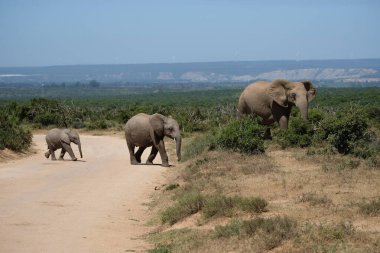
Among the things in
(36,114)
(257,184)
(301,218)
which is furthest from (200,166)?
(36,114)

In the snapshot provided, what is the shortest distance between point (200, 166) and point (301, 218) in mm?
8702

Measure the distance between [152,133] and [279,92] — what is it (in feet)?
18.2

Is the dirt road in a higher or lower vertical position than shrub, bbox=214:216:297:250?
lower

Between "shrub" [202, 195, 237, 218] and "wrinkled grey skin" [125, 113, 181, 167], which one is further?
"wrinkled grey skin" [125, 113, 181, 167]

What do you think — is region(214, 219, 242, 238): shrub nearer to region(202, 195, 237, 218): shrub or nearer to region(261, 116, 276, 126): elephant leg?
region(202, 195, 237, 218): shrub

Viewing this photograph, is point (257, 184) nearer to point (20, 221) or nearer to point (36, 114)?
point (20, 221)

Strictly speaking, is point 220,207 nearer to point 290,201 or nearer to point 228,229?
point 290,201

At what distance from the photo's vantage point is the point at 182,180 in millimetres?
18953

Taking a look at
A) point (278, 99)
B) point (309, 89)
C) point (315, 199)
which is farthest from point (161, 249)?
point (309, 89)

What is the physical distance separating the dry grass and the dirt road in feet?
2.53

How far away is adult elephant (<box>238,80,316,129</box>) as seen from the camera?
2620 cm

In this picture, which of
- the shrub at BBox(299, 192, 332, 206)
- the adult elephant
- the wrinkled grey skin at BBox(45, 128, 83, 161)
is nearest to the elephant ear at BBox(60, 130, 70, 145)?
the wrinkled grey skin at BBox(45, 128, 83, 161)

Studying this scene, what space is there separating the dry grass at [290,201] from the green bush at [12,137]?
1056cm

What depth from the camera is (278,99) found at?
87.3ft
